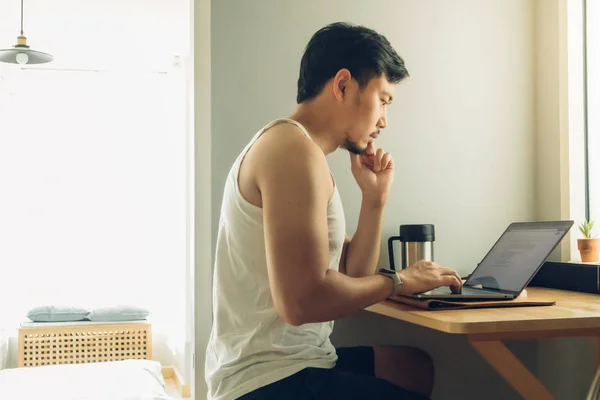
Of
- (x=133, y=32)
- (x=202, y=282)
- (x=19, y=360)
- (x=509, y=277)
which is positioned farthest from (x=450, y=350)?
(x=19, y=360)

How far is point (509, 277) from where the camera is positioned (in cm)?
165

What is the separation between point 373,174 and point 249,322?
2.18 feet

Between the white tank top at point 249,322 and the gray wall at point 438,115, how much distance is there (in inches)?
25.6

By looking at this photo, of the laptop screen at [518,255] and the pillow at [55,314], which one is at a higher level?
the laptop screen at [518,255]

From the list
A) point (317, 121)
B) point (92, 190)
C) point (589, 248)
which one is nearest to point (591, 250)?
point (589, 248)

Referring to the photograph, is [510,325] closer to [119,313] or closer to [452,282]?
[452,282]

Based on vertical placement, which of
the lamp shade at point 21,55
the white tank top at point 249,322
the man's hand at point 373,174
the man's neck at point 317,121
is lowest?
the white tank top at point 249,322

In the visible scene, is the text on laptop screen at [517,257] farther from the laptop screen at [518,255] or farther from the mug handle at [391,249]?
the mug handle at [391,249]

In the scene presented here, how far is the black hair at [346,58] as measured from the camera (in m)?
1.54

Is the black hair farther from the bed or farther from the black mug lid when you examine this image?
the bed

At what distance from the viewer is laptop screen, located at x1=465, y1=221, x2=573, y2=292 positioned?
1599mm

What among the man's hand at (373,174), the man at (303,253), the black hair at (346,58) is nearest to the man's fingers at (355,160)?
the man's hand at (373,174)

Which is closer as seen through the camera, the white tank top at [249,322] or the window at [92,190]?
the white tank top at [249,322]

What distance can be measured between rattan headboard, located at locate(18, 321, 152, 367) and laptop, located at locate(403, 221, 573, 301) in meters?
3.78
